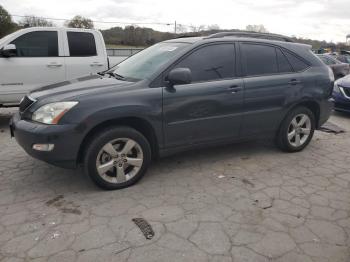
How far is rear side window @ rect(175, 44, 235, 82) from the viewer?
397 cm

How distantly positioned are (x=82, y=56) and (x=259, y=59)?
152 inches

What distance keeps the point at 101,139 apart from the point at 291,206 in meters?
2.08

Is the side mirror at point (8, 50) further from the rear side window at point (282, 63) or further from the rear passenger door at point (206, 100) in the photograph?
the rear side window at point (282, 63)

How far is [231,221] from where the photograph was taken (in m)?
3.08

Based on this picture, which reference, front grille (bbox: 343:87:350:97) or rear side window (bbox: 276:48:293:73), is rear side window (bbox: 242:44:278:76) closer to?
rear side window (bbox: 276:48:293:73)

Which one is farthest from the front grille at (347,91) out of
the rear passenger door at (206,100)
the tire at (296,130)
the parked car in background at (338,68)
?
the parked car in background at (338,68)

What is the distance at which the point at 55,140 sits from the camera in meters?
3.29

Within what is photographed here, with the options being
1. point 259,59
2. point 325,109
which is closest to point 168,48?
point 259,59

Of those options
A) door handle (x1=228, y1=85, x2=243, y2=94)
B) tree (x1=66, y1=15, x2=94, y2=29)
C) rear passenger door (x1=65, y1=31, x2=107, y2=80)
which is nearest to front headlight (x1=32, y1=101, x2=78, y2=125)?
door handle (x1=228, y1=85, x2=243, y2=94)

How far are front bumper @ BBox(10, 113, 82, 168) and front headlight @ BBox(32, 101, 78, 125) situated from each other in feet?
0.20

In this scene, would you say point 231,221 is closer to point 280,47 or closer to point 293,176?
point 293,176

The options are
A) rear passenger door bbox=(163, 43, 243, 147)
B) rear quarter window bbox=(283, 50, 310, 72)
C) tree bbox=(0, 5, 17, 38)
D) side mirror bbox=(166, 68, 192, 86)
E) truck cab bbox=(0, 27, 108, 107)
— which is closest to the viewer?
side mirror bbox=(166, 68, 192, 86)

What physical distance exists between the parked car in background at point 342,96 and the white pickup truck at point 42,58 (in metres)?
5.46

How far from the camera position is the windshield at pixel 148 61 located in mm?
3938
